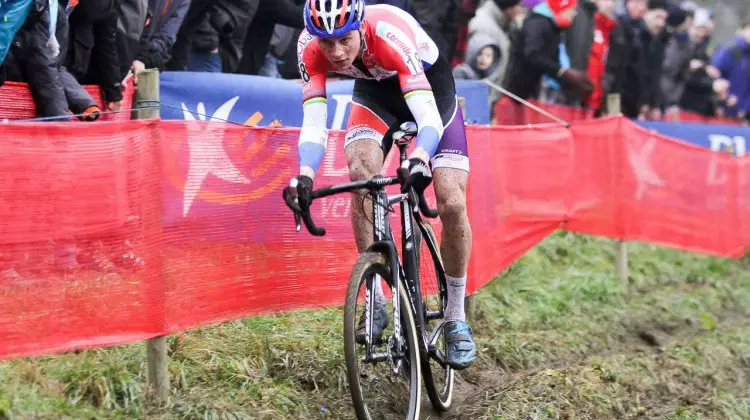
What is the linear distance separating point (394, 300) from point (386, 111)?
1.31m

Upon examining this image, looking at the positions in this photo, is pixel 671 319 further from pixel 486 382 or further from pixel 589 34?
pixel 589 34

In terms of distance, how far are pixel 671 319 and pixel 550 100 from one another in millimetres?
4441

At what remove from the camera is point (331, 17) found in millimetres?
5375

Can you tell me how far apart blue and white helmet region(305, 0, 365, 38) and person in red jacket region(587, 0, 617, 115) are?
8509mm

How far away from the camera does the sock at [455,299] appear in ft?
21.0

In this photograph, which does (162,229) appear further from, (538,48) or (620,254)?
(538,48)

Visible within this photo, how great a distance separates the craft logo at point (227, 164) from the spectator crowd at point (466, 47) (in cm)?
65

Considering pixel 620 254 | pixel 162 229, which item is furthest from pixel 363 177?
pixel 620 254

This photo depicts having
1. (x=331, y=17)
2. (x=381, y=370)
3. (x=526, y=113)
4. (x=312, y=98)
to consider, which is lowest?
(x=381, y=370)

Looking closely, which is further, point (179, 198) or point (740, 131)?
point (740, 131)

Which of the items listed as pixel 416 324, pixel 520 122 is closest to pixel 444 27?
pixel 520 122

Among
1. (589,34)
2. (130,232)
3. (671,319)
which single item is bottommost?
(671,319)

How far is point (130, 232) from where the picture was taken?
17.2ft

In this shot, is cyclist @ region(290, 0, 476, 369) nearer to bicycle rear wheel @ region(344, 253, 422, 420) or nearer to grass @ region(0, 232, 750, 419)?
bicycle rear wheel @ region(344, 253, 422, 420)
